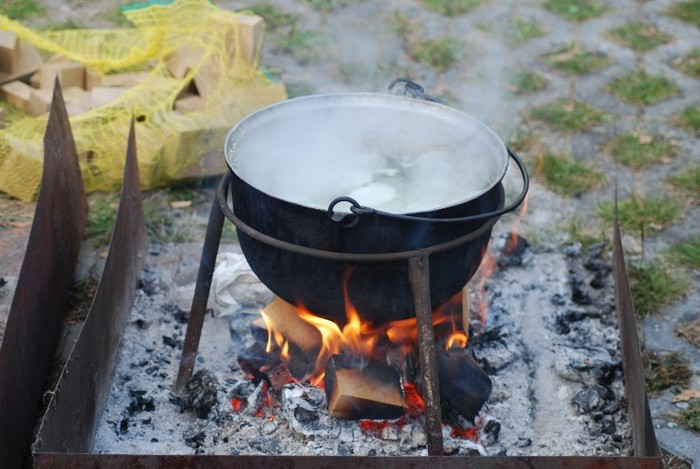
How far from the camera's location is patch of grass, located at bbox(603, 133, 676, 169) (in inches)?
197

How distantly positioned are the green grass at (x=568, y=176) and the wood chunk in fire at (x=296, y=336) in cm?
213

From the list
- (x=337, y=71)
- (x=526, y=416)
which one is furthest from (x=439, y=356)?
(x=337, y=71)

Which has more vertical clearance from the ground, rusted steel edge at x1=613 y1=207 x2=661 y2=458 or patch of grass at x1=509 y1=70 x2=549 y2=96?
rusted steel edge at x1=613 y1=207 x2=661 y2=458

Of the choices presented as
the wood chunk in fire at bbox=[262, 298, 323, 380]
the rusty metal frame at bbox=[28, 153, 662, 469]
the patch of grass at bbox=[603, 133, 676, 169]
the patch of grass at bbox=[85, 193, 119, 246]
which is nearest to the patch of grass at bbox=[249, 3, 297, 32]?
the patch of grass at bbox=[85, 193, 119, 246]

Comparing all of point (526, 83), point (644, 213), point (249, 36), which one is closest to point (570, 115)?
point (526, 83)

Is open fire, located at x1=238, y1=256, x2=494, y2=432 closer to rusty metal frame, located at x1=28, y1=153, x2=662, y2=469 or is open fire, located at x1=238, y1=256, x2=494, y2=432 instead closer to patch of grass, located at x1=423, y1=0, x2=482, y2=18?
rusty metal frame, located at x1=28, y1=153, x2=662, y2=469

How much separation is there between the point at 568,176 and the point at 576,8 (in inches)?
103

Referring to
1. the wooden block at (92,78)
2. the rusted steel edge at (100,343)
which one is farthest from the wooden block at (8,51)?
the rusted steel edge at (100,343)

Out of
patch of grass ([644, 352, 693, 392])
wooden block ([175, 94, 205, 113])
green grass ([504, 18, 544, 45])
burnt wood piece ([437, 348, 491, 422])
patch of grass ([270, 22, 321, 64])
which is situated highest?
burnt wood piece ([437, 348, 491, 422])

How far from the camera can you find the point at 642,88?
5.76 metres

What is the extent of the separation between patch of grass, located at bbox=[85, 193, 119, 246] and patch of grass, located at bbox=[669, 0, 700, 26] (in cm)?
485

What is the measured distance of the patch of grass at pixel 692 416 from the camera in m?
3.11

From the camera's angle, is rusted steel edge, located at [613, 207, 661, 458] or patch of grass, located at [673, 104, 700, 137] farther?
patch of grass, located at [673, 104, 700, 137]

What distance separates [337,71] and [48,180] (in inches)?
122
